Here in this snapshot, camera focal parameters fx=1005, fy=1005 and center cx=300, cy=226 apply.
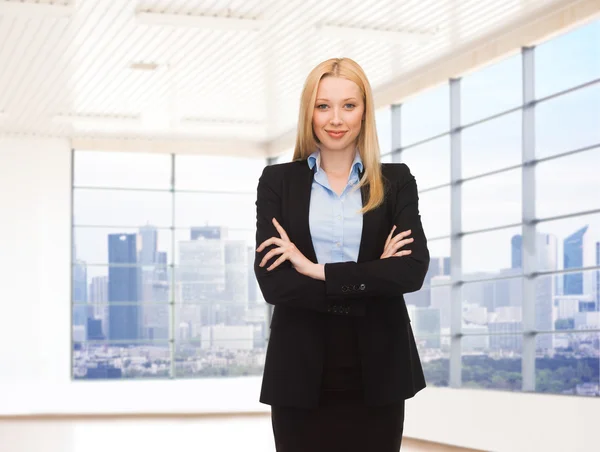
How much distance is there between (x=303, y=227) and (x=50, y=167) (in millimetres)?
14104

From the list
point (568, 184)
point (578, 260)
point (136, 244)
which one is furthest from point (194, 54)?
point (136, 244)

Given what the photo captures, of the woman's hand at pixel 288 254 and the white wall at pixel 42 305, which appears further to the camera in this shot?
the white wall at pixel 42 305

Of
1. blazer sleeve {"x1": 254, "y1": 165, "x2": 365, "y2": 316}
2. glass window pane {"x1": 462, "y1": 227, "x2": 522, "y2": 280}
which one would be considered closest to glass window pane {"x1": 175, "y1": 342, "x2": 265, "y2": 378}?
glass window pane {"x1": 462, "y1": 227, "x2": 522, "y2": 280}

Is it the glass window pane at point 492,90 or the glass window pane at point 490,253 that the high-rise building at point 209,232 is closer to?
the glass window pane at point 490,253

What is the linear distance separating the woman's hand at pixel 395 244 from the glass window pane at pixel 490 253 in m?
8.60

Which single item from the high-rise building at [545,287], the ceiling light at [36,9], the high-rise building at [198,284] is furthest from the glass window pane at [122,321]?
the high-rise building at [545,287]

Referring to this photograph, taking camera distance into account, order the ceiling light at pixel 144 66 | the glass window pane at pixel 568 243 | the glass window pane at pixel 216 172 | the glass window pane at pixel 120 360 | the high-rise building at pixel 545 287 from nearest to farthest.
A: the glass window pane at pixel 568 243 < the high-rise building at pixel 545 287 < the ceiling light at pixel 144 66 < the glass window pane at pixel 120 360 < the glass window pane at pixel 216 172

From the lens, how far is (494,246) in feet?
36.4

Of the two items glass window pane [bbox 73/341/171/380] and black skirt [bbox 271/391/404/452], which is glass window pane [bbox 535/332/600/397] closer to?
black skirt [bbox 271/391/404/452]

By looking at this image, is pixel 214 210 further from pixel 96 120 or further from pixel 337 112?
pixel 337 112

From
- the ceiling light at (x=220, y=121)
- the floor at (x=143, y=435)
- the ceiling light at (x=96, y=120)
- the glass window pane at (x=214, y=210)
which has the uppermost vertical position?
the ceiling light at (x=220, y=121)

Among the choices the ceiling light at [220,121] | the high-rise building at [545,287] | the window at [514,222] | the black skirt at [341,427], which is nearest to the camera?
the black skirt at [341,427]

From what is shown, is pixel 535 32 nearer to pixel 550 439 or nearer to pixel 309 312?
pixel 550 439

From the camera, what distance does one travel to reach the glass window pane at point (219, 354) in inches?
655
